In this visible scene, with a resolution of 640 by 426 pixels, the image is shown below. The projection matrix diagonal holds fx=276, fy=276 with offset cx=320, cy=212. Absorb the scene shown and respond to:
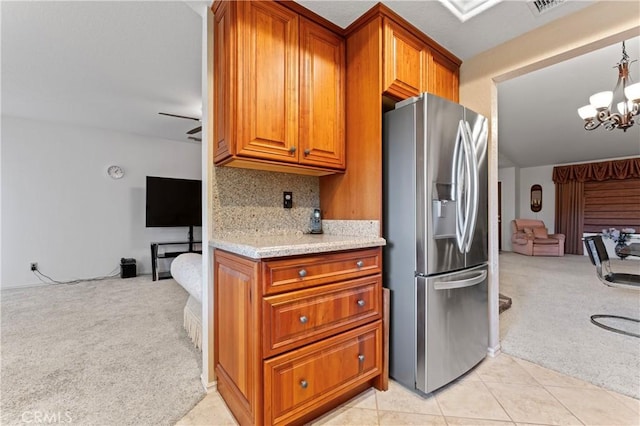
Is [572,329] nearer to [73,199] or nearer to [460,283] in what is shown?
[460,283]

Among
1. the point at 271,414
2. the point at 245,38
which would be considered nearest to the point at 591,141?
the point at 245,38

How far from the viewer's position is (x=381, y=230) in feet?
5.84

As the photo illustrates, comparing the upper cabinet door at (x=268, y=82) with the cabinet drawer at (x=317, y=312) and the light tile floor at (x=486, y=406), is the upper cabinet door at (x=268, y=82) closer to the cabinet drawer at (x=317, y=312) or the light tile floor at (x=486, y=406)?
the cabinet drawer at (x=317, y=312)

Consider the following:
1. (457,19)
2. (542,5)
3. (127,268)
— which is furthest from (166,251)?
(542,5)

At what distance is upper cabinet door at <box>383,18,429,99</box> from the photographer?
179cm

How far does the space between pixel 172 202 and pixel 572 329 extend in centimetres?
574

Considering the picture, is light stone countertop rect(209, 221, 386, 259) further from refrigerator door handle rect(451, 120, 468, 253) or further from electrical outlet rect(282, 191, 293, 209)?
refrigerator door handle rect(451, 120, 468, 253)

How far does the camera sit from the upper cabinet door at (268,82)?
5.09 ft

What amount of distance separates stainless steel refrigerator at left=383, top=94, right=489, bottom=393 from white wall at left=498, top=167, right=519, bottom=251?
7790 millimetres

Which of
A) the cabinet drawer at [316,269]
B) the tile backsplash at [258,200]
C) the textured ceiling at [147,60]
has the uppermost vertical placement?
the textured ceiling at [147,60]

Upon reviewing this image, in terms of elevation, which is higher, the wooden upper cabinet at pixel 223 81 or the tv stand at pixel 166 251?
the wooden upper cabinet at pixel 223 81

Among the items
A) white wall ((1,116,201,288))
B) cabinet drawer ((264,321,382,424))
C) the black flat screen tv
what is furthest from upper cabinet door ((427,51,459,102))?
white wall ((1,116,201,288))

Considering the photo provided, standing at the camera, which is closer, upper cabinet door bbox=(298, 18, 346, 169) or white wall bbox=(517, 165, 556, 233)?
upper cabinet door bbox=(298, 18, 346, 169)

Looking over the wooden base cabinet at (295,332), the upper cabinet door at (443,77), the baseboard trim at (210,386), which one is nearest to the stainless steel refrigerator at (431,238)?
the wooden base cabinet at (295,332)
